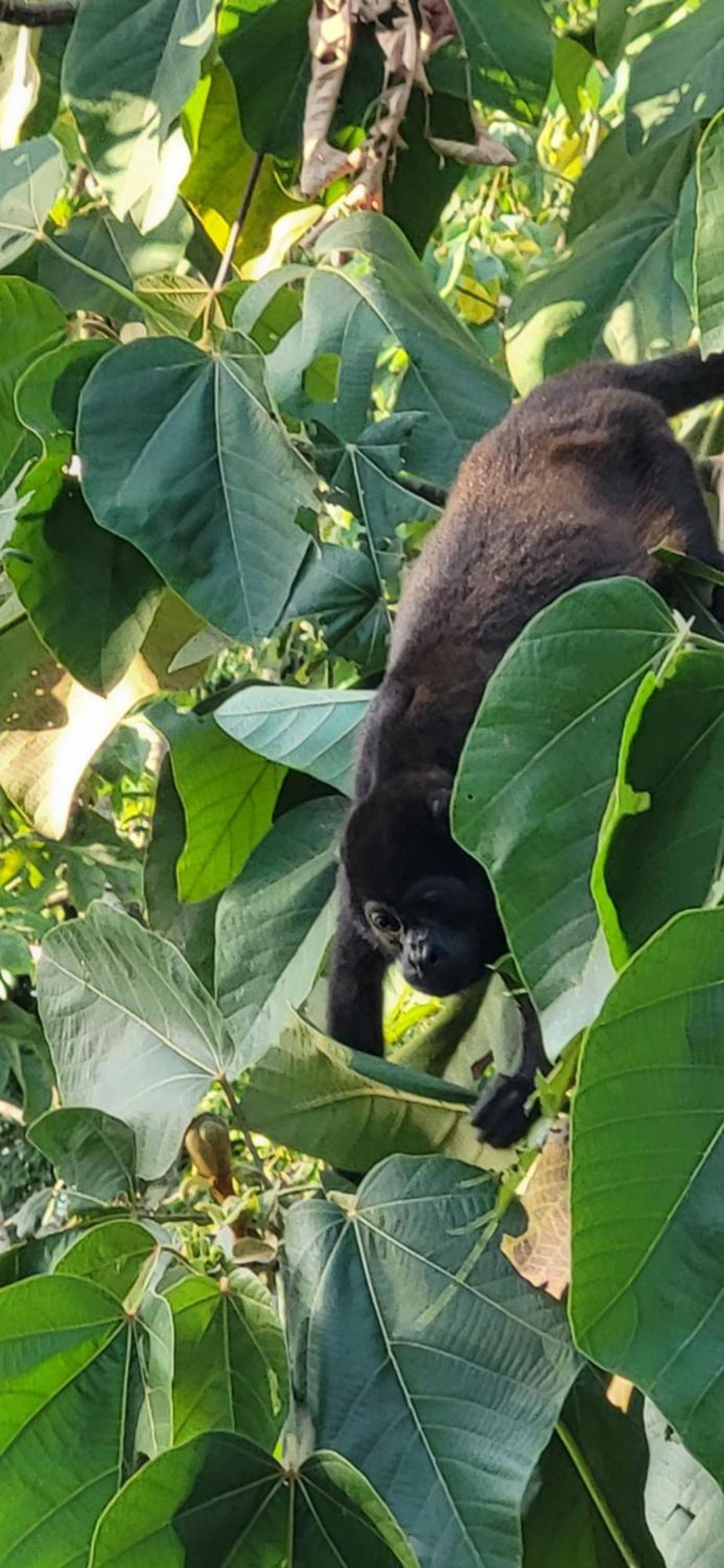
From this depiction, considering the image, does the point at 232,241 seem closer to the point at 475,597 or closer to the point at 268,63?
the point at 268,63

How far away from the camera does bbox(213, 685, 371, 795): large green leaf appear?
108 centimetres

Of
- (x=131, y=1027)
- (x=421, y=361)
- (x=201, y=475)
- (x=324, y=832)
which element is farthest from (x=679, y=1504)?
(x=421, y=361)

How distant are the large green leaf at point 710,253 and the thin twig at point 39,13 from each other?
817 mm

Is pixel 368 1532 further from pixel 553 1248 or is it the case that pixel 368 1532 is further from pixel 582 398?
pixel 582 398

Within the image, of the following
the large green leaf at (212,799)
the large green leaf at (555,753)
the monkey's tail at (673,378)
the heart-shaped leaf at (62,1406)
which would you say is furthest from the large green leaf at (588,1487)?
the monkey's tail at (673,378)

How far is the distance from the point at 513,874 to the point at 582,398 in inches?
52.3

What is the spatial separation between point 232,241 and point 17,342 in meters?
0.23

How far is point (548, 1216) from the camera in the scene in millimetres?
751

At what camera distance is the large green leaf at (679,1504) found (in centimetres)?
74

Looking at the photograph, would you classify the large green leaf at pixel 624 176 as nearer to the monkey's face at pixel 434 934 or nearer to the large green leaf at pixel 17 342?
the large green leaf at pixel 17 342

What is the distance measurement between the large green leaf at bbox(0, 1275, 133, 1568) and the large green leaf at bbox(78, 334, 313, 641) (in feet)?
1.34

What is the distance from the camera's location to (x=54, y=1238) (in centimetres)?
94

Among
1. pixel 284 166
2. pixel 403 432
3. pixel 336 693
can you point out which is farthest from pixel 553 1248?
pixel 284 166

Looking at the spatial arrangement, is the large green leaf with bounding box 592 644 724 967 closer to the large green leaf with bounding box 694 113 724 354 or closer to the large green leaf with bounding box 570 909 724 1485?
the large green leaf with bounding box 570 909 724 1485
